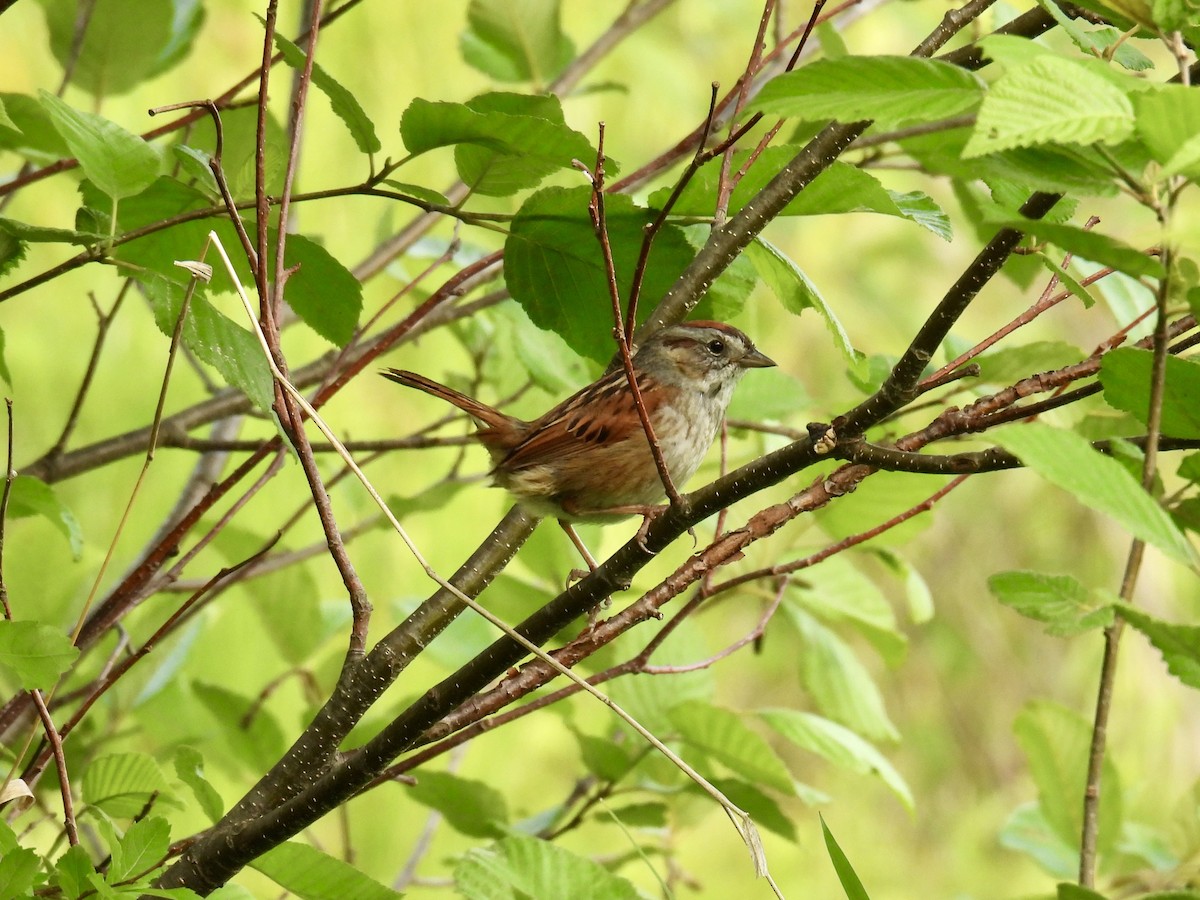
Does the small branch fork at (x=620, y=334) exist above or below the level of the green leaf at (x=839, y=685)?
above

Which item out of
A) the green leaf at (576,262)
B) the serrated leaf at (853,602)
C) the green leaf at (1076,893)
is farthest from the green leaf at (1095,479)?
the serrated leaf at (853,602)

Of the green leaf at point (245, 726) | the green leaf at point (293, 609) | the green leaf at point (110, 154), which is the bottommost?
the green leaf at point (245, 726)

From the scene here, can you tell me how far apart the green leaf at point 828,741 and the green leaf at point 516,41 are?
1055 millimetres

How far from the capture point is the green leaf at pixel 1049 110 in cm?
70

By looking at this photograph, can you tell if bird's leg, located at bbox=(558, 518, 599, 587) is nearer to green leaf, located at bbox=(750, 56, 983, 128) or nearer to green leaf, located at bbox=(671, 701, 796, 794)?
green leaf, located at bbox=(671, 701, 796, 794)

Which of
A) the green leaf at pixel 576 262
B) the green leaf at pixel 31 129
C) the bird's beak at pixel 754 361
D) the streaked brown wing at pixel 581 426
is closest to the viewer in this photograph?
the green leaf at pixel 576 262

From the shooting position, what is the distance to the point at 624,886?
124 cm

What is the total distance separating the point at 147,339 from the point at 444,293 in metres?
2.64

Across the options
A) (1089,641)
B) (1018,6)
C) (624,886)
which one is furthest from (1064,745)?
(1089,641)

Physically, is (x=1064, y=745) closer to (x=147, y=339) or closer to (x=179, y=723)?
(x=179, y=723)

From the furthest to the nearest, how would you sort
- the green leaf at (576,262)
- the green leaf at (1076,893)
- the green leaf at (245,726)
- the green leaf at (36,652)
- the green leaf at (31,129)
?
the green leaf at (245,726), the green leaf at (31,129), the green leaf at (576,262), the green leaf at (36,652), the green leaf at (1076,893)

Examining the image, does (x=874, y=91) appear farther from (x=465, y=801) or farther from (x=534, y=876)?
(x=465, y=801)

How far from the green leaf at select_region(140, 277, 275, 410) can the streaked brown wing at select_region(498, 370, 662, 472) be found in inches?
28.3

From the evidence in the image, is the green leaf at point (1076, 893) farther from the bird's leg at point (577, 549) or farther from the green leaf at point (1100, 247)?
the bird's leg at point (577, 549)
